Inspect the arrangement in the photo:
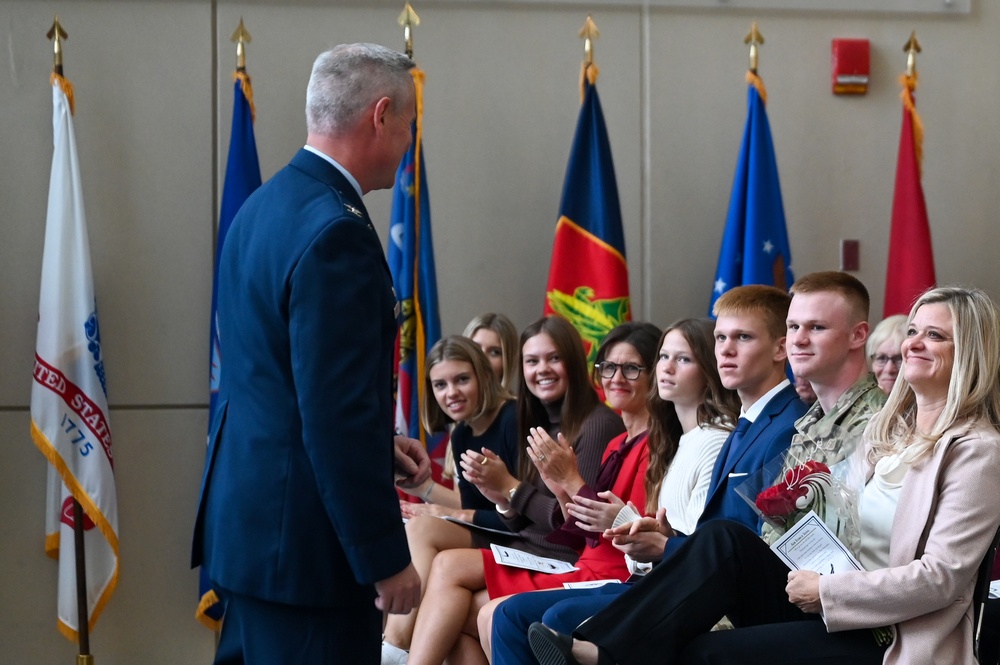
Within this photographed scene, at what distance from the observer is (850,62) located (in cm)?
525

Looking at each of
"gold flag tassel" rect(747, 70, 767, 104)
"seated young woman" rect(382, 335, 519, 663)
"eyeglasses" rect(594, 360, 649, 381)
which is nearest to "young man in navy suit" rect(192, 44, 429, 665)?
"eyeglasses" rect(594, 360, 649, 381)

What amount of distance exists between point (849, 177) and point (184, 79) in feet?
10.2

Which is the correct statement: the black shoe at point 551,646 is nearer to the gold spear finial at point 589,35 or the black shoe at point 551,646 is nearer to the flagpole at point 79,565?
the flagpole at point 79,565

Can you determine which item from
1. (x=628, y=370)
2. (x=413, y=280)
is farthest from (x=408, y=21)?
(x=628, y=370)

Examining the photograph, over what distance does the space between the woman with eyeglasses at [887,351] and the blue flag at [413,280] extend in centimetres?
179

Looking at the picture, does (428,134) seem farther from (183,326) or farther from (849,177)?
(849,177)

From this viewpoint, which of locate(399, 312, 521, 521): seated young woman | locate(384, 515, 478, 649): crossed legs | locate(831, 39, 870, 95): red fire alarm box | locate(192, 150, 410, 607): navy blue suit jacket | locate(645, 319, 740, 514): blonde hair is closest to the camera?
locate(192, 150, 410, 607): navy blue suit jacket

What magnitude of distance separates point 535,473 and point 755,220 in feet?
5.80

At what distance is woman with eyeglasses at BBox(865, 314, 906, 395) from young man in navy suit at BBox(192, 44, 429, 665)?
2.57 metres

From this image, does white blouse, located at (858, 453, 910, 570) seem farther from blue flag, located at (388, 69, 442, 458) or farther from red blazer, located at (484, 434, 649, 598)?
blue flag, located at (388, 69, 442, 458)

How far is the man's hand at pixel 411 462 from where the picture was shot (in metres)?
2.21

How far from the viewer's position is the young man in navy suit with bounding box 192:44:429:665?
181 centimetres

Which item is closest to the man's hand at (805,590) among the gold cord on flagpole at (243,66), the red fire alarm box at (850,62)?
the gold cord on flagpole at (243,66)

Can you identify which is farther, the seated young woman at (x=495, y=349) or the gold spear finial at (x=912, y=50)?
the gold spear finial at (x=912, y=50)
